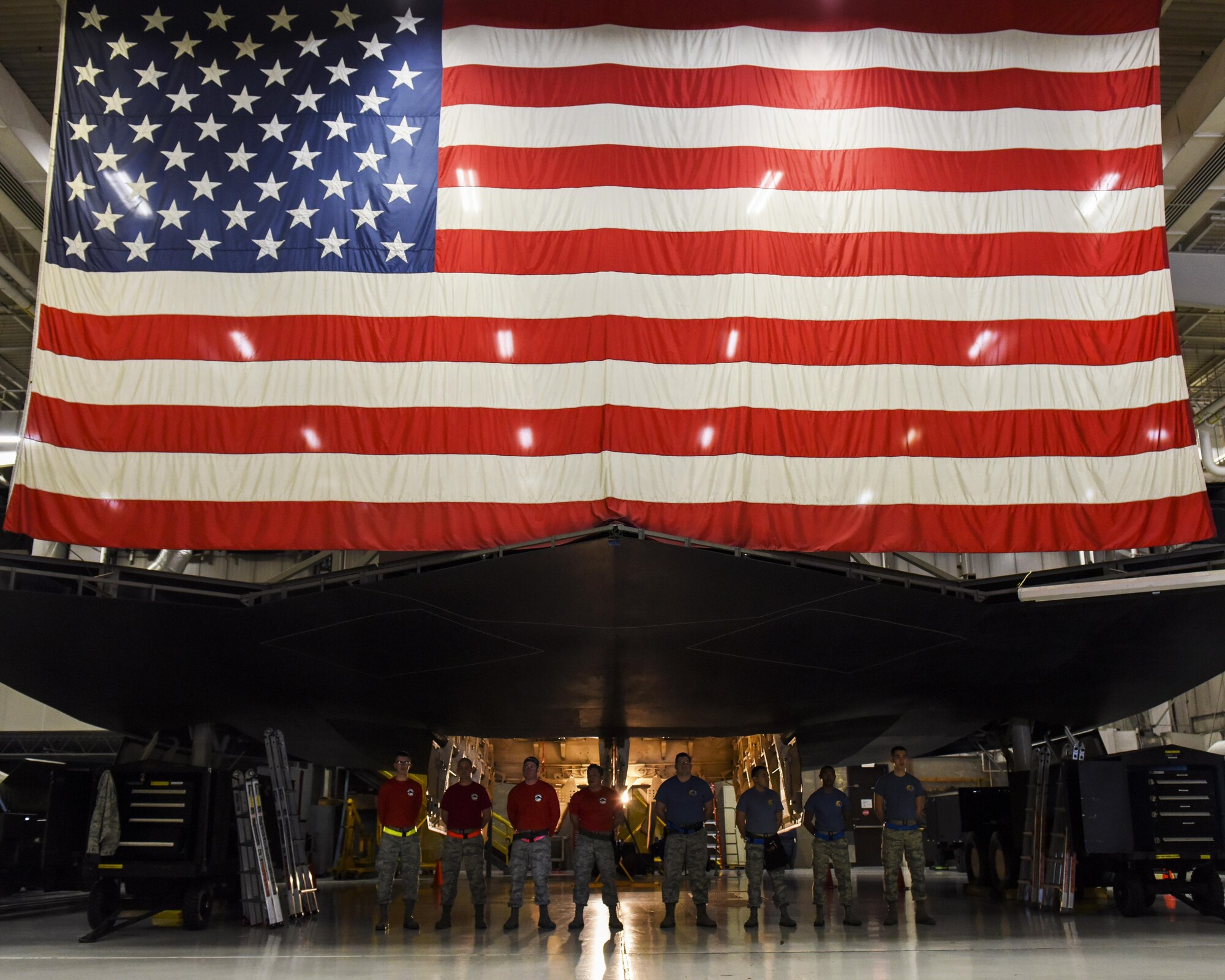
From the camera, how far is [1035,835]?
12.9 metres

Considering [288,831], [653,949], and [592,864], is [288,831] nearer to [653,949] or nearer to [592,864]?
[592,864]

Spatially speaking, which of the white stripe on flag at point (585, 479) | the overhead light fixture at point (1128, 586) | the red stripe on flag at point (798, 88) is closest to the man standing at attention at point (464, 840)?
the white stripe on flag at point (585, 479)

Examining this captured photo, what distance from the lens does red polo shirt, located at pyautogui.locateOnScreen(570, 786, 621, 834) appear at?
10516 mm

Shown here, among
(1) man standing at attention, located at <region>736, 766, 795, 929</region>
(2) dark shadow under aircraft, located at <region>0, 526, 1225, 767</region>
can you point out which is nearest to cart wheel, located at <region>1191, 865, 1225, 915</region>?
(2) dark shadow under aircraft, located at <region>0, 526, 1225, 767</region>

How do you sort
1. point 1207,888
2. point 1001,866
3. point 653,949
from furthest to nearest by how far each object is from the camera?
point 1001,866 → point 1207,888 → point 653,949

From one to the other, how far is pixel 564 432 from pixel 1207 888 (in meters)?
8.74

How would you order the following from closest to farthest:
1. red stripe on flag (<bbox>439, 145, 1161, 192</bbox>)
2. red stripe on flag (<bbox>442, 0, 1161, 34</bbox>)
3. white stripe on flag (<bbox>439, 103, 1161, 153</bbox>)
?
red stripe on flag (<bbox>439, 145, 1161, 192</bbox>)
white stripe on flag (<bbox>439, 103, 1161, 153</bbox>)
red stripe on flag (<bbox>442, 0, 1161, 34</bbox>)

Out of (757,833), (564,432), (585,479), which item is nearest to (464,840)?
(757,833)

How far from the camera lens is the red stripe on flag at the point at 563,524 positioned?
430 inches

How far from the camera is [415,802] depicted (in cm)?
1083

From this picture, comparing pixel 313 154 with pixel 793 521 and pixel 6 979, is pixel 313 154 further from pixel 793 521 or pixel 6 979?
pixel 6 979

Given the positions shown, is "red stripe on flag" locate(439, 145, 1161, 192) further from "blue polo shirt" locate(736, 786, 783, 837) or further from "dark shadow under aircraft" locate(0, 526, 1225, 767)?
"blue polo shirt" locate(736, 786, 783, 837)

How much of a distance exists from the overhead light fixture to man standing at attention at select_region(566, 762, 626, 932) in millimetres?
5108

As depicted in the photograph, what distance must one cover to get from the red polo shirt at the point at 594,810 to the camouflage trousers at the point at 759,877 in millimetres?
1455
